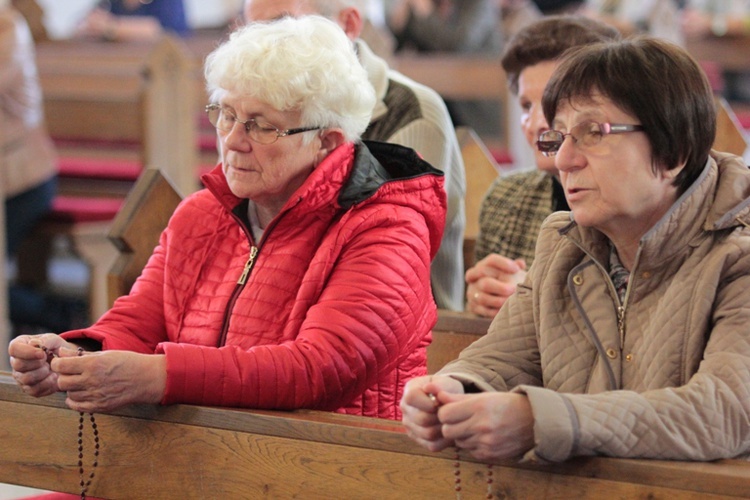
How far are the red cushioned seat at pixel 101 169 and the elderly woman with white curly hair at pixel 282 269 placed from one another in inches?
141

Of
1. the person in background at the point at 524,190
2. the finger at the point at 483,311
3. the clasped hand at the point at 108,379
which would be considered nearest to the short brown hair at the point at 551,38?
the person in background at the point at 524,190

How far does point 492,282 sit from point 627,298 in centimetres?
81

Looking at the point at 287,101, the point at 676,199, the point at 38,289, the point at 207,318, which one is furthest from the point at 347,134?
the point at 38,289

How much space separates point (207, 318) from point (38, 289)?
367cm

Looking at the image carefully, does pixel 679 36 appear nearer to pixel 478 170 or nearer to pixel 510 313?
pixel 478 170

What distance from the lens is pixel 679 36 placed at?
6672 mm

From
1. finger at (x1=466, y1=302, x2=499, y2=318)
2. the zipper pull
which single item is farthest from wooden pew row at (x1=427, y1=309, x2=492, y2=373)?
the zipper pull

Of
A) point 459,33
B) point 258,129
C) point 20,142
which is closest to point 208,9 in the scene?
point 459,33

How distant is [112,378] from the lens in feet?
5.88

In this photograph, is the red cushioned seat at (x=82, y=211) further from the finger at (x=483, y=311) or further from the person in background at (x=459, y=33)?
the finger at (x=483, y=311)

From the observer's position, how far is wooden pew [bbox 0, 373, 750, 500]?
1.50 meters

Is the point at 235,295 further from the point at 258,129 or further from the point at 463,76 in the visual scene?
the point at 463,76

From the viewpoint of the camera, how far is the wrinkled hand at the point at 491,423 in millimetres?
1489

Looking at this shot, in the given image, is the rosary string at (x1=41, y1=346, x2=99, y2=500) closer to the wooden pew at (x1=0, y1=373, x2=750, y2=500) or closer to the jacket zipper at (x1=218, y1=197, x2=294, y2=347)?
the wooden pew at (x1=0, y1=373, x2=750, y2=500)
